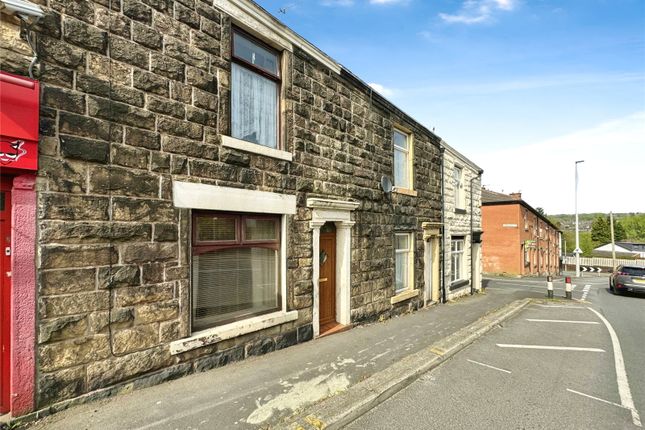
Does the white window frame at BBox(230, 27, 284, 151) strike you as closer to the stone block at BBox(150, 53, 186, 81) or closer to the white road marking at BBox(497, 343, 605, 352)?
the stone block at BBox(150, 53, 186, 81)

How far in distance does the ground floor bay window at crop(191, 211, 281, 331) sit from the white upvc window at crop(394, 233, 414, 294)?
→ 4610mm

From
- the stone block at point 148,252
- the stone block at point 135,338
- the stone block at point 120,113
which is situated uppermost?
the stone block at point 120,113

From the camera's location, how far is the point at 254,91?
580 cm

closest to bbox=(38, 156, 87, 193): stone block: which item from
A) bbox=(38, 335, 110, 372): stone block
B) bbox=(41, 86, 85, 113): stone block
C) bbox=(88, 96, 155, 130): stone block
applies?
bbox=(41, 86, 85, 113): stone block

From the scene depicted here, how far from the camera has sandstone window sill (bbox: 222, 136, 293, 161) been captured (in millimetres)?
5102

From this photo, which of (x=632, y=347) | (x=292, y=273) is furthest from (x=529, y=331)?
(x=292, y=273)

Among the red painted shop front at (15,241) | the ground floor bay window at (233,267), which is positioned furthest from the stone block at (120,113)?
the ground floor bay window at (233,267)

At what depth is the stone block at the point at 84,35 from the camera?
3.71m

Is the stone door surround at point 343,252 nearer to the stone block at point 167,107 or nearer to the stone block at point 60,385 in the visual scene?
the stone block at point 167,107

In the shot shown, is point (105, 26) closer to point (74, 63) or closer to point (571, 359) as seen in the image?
point (74, 63)

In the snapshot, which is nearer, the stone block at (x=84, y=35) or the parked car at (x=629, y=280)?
the stone block at (x=84, y=35)

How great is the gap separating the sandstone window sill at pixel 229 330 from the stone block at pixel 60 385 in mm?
1006

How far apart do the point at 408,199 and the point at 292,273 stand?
521 centimetres

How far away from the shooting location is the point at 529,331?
806 centimetres
